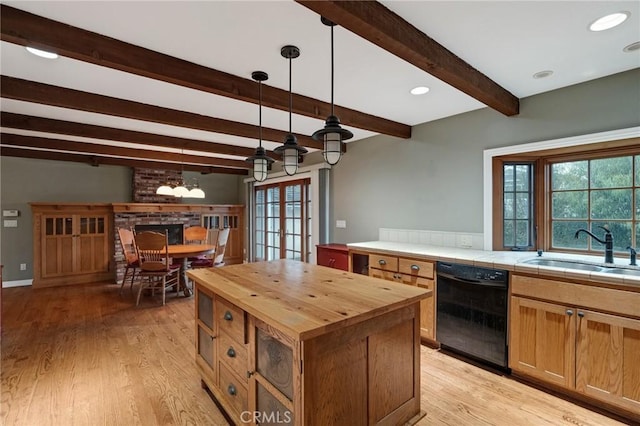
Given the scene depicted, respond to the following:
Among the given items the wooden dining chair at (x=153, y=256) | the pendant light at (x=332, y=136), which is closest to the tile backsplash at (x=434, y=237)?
the pendant light at (x=332, y=136)

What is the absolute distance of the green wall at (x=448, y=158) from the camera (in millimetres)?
2425

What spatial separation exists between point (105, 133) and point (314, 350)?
3.96 metres

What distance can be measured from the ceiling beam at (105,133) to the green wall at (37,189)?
276cm

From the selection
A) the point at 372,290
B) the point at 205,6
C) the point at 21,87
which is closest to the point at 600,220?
the point at 372,290

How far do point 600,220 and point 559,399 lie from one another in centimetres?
150

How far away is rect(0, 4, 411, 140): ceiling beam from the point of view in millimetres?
1642

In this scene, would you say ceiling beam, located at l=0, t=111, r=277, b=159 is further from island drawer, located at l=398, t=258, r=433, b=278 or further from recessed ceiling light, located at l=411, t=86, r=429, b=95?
island drawer, located at l=398, t=258, r=433, b=278

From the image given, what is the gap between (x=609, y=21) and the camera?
1710 mm

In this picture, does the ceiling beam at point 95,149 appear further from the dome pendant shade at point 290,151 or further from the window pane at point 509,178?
the window pane at point 509,178

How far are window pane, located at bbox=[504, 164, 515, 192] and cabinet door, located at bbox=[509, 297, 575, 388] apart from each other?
123 cm

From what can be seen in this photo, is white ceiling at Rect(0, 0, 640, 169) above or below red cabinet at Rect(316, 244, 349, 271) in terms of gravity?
above

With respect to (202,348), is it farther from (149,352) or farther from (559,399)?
(559,399)

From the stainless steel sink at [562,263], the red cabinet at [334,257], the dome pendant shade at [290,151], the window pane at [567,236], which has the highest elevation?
the dome pendant shade at [290,151]

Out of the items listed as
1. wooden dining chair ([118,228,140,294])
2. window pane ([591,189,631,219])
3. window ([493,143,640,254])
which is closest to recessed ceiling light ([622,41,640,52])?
window ([493,143,640,254])
